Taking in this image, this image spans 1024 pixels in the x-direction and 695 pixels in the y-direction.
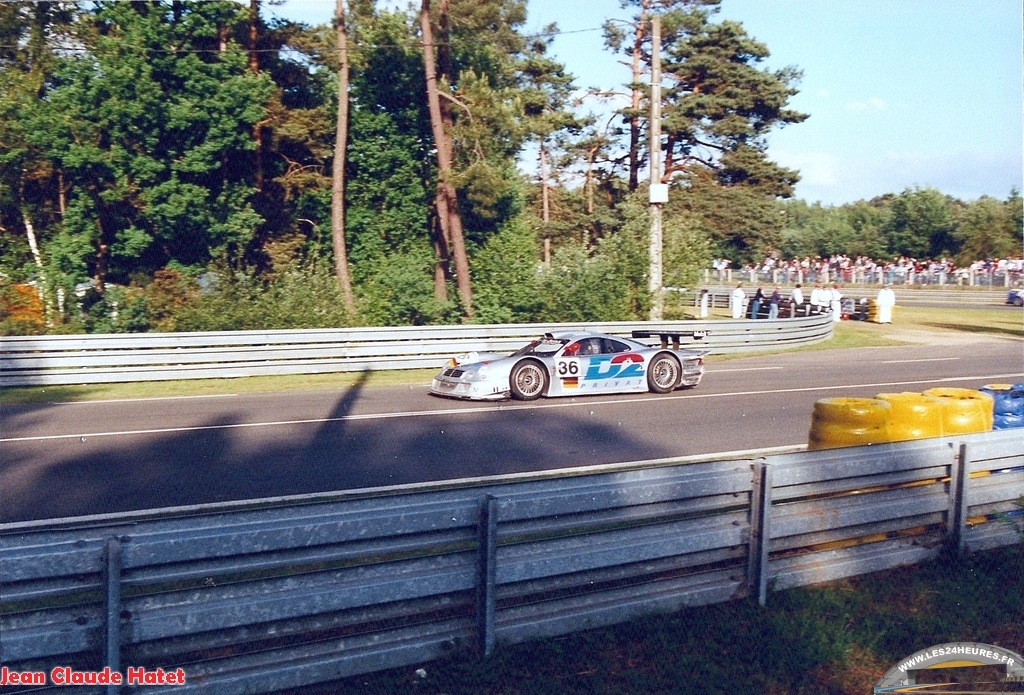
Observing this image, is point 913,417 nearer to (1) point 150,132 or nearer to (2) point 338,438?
(2) point 338,438

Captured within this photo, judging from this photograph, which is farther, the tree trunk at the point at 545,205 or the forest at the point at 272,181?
the tree trunk at the point at 545,205

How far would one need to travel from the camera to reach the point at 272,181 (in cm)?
3288

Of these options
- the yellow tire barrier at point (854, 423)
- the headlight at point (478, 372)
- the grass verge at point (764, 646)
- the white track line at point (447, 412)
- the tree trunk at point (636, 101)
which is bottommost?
the white track line at point (447, 412)

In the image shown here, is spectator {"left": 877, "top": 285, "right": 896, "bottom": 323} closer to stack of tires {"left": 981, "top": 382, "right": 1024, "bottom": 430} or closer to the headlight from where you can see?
the headlight

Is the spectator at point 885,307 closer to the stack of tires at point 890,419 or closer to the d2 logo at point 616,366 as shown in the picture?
the d2 logo at point 616,366

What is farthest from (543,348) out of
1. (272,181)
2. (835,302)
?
(835,302)

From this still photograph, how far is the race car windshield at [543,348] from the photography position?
1556 centimetres

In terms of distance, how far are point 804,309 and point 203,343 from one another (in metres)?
24.9

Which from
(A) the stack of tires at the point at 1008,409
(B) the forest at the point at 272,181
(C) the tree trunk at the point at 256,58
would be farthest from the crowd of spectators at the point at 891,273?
(A) the stack of tires at the point at 1008,409

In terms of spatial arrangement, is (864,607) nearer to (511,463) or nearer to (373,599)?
(373,599)

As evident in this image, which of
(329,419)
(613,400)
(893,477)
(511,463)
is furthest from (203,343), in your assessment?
(893,477)

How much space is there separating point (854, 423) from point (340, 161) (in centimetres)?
2599
